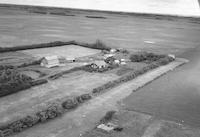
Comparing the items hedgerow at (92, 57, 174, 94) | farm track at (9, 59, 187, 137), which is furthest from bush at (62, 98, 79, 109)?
hedgerow at (92, 57, 174, 94)

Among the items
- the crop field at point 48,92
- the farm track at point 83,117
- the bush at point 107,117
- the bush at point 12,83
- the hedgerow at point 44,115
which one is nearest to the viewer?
the hedgerow at point 44,115

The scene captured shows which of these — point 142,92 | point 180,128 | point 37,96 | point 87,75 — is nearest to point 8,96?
point 37,96

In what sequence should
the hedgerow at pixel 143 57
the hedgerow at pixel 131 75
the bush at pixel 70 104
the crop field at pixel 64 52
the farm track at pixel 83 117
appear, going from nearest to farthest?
the farm track at pixel 83 117
the bush at pixel 70 104
the hedgerow at pixel 131 75
the hedgerow at pixel 143 57
the crop field at pixel 64 52

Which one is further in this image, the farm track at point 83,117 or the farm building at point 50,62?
the farm building at point 50,62

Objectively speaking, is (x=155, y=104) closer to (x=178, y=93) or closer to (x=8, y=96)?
→ (x=178, y=93)

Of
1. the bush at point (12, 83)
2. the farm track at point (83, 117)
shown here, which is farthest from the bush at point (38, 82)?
the farm track at point (83, 117)

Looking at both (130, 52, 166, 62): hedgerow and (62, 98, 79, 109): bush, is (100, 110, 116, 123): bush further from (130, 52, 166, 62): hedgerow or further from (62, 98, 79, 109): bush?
(130, 52, 166, 62): hedgerow

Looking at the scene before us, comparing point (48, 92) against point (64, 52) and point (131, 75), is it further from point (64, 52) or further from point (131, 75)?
point (64, 52)

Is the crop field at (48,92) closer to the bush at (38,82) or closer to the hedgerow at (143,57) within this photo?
the bush at (38,82)
